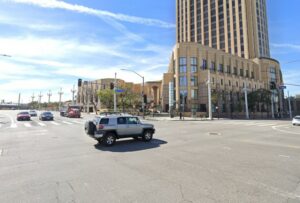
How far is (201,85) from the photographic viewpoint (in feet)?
207

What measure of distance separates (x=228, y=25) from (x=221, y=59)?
32964 mm

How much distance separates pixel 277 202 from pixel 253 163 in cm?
334

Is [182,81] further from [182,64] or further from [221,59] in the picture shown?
[221,59]

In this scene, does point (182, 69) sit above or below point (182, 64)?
below

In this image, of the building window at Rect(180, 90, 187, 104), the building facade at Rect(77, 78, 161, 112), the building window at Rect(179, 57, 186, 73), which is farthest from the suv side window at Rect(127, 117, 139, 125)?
the building facade at Rect(77, 78, 161, 112)

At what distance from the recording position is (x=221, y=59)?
2923 inches

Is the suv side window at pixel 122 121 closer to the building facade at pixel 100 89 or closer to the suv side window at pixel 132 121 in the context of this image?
the suv side window at pixel 132 121

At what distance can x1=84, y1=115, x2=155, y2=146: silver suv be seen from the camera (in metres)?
11.5

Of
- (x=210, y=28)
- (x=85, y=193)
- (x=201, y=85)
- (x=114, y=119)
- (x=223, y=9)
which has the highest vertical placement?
(x=223, y=9)

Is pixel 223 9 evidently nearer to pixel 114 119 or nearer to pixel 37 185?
pixel 114 119

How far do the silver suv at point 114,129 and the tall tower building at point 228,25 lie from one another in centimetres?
9277

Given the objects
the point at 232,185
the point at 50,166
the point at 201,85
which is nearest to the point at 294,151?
the point at 232,185

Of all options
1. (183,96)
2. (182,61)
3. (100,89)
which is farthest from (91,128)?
(100,89)

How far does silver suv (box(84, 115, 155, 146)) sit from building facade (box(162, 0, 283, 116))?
40.9m
